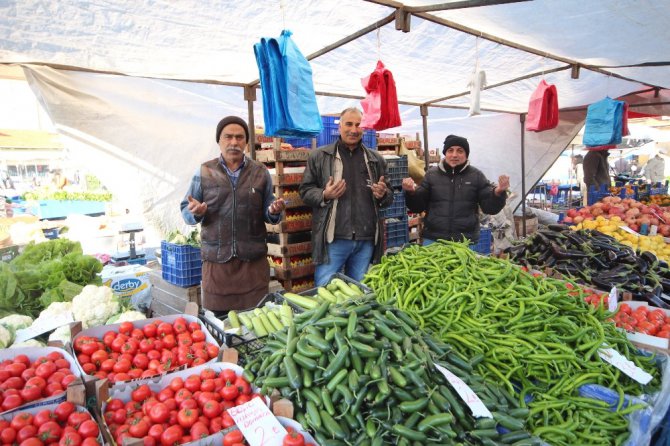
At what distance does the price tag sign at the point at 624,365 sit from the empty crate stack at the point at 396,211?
4.17 m

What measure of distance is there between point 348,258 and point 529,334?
230 centimetres

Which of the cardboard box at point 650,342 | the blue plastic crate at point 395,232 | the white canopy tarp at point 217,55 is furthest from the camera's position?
the blue plastic crate at point 395,232

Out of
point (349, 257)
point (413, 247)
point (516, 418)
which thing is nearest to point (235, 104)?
point (349, 257)

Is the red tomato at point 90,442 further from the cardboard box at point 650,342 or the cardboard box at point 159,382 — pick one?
the cardboard box at point 650,342

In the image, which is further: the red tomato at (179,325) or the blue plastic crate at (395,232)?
the blue plastic crate at (395,232)

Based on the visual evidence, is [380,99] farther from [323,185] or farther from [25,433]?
[25,433]

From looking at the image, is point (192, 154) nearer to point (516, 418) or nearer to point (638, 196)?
point (516, 418)

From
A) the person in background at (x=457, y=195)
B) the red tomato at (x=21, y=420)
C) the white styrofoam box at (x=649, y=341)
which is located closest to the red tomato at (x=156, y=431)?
the red tomato at (x=21, y=420)

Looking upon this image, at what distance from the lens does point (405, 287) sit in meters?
2.66

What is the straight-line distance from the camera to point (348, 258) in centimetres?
439

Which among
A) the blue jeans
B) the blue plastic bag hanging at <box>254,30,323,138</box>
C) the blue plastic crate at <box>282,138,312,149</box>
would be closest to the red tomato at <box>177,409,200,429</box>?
the blue plastic bag hanging at <box>254,30,323,138</box>

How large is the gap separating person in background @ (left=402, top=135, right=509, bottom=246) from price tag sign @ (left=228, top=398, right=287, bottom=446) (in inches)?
127

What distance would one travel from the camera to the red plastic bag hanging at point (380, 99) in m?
4.33

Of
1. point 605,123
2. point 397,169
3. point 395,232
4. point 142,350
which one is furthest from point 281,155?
point 605,123
